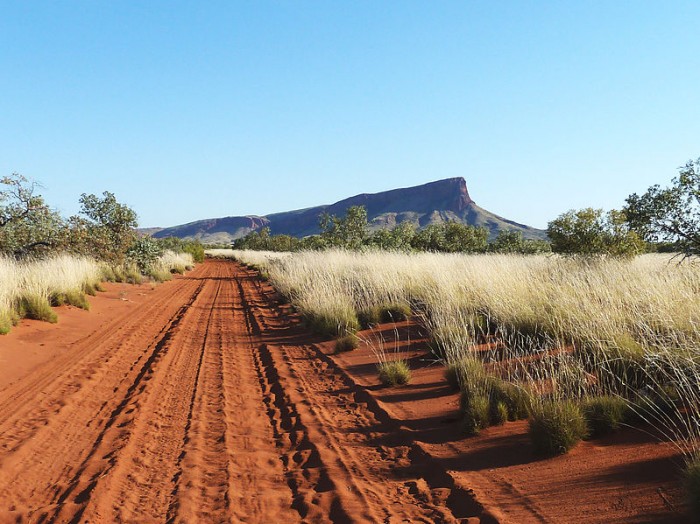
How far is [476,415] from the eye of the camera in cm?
546

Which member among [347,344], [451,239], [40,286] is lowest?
[347,344]

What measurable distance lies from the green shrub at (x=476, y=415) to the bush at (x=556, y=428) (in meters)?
0.67

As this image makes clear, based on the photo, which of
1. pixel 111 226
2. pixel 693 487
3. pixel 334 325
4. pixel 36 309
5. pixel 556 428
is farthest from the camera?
pixel 111 226

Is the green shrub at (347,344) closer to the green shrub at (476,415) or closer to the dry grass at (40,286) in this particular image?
the green shrub at (476,415)

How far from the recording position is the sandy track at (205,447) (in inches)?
154

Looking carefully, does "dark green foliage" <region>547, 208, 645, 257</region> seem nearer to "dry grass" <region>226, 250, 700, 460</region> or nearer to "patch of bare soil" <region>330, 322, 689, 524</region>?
"dry grass" <region>226, 250, 700, 460</region>

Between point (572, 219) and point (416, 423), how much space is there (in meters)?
13.5

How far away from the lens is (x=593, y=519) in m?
3.53

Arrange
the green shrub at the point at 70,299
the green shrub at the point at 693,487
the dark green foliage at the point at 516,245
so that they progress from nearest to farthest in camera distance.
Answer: the green shrub at the point at 693,487 → the green shrub at the point at 70,299 → the dark green foliage at the point at 516,245

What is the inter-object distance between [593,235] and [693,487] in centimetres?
1466

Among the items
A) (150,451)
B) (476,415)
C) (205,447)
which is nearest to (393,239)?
(476,415)

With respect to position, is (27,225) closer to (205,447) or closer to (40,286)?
(40,286)

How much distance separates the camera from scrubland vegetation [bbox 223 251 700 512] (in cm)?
479

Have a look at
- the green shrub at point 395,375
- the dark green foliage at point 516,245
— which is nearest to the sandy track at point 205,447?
the green shrub at point 395,375
